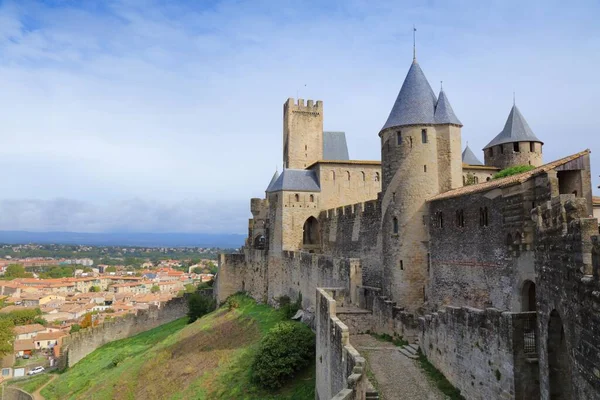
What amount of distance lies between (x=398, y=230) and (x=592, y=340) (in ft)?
55.3

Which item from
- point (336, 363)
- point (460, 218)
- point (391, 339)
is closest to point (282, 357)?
point (391, 339)

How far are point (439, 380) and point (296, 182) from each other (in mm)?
24962

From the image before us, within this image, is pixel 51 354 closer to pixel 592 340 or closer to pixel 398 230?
pixel 398 230

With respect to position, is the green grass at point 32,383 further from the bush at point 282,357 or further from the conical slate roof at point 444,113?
the conical slate roof at point 444,113

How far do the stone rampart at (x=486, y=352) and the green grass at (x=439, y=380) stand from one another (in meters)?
0.13

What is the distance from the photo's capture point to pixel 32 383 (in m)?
46.1

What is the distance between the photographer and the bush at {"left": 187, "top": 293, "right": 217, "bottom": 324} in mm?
45781

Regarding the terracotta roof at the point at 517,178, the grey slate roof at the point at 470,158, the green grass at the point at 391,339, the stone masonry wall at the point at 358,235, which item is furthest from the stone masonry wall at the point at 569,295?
the grey slate roof at the point at 470,158

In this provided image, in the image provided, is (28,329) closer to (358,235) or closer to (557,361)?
(358,235)

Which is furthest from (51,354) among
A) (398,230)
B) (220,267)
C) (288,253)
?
(398,230)

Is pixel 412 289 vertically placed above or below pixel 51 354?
above

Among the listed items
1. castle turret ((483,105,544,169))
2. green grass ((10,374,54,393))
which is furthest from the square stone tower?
green grass ((10,374,54,393))

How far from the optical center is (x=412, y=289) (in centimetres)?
2222

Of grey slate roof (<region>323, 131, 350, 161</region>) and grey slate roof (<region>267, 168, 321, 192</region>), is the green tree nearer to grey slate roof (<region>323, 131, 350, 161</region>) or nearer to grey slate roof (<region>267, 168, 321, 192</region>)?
grey slate roof (<region>267, 168, 321, 192</region>)
